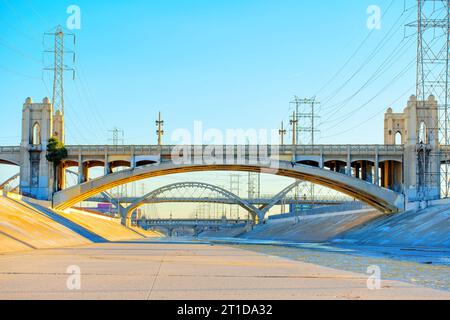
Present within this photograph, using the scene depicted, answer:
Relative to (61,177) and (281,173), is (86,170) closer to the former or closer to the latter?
(61,177)

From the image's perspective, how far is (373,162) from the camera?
105 m

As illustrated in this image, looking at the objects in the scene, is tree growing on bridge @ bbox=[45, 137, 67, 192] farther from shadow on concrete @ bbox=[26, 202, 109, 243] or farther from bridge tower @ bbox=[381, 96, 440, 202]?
bridge tower @ bbox=[381, 96, 440, 202]

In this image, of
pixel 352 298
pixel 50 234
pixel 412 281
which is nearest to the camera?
pixel 352 298

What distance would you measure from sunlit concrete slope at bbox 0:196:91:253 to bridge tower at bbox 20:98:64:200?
23180mm

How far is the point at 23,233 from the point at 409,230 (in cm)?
4404

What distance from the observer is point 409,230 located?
A: 77062 millimetres

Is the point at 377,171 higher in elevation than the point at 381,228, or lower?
higher

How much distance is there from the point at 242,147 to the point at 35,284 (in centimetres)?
8124

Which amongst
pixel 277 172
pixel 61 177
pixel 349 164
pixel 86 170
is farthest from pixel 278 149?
pixel 61 177

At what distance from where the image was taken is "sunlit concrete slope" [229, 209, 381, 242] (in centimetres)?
11100

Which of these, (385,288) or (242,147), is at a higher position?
(242,147)

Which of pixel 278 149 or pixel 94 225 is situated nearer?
pixel 278 149
